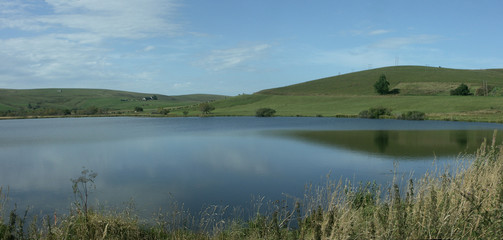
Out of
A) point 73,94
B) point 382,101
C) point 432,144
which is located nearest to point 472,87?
point 382,101

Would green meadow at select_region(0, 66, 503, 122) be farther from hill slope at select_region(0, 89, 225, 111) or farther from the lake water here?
→ the lake water

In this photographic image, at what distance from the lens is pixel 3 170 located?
1747cm

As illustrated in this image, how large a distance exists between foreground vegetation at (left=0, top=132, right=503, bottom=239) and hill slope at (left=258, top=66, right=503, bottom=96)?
79966 millimetres

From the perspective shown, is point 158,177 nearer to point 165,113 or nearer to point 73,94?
point 165,113

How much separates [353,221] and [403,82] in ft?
307

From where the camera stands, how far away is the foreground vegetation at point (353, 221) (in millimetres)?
4785

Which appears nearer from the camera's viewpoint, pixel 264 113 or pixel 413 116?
pixel 413 116

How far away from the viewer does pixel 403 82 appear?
298 feet

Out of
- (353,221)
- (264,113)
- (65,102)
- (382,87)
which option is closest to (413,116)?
(264,113)

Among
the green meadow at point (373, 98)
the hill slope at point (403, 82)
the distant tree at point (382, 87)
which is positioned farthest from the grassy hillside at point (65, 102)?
the distant tree at point (382, 87)

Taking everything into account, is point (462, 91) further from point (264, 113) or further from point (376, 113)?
point (264, 113)

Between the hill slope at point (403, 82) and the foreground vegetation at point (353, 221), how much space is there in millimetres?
79966

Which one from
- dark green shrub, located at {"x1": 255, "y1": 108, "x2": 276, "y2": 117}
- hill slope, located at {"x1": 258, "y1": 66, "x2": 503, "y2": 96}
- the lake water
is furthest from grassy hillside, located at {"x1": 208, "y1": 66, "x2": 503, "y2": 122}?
the lake water

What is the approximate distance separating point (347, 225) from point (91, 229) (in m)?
4.92
